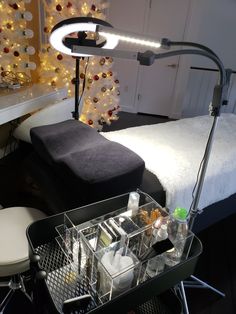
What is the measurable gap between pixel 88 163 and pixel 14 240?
0.46m

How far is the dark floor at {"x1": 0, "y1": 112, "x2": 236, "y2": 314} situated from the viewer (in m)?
1.39

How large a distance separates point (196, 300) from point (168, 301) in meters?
0.50

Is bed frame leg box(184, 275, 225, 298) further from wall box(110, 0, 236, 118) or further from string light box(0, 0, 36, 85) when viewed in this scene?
wall box(110, 0, 236, 118)

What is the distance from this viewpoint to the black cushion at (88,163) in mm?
1073

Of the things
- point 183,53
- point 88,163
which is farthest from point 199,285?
point 183,53

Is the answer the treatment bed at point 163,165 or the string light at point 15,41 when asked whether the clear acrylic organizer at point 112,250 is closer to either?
the treatment bed at point 163,165

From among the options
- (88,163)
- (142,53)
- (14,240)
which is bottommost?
(14,240)

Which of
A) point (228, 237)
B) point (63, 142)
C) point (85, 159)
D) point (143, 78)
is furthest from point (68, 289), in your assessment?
point (143, 78)

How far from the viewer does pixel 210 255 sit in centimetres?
169

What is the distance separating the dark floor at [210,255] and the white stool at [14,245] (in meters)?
0.70

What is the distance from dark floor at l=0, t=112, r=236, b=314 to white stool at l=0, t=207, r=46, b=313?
2.30 ft

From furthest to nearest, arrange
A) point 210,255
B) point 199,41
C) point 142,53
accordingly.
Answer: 1. point 199,41
2. point 210,255
3. point 142,53

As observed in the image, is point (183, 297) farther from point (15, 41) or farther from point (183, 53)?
point (15, 41)

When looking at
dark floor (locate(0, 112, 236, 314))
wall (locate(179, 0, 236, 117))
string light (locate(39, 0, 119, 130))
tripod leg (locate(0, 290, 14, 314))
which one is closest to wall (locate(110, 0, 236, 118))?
wall (locate(179, 0, 236, 117))
